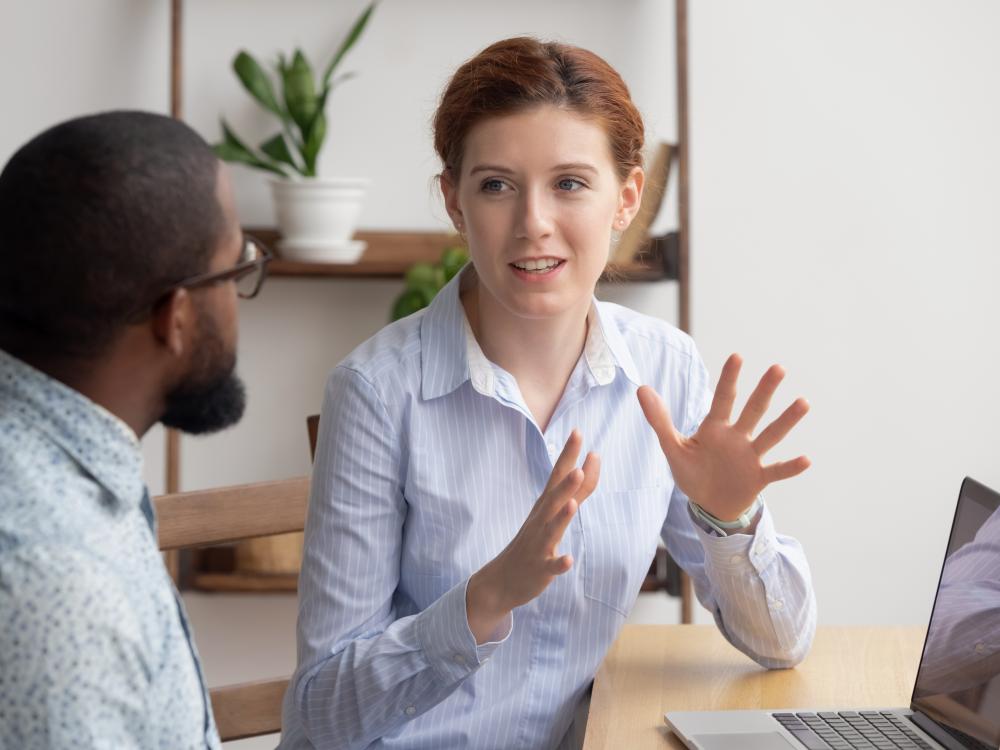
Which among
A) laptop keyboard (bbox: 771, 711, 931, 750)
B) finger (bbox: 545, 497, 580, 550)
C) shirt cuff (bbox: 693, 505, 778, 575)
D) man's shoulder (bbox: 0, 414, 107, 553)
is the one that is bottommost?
laptop keyboard (bbox: 771, 711, 931, 750)

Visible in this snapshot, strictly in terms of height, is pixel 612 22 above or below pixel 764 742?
above

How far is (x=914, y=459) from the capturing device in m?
2.63

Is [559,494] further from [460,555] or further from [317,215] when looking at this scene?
[317,215]

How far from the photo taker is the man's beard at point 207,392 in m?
0.95

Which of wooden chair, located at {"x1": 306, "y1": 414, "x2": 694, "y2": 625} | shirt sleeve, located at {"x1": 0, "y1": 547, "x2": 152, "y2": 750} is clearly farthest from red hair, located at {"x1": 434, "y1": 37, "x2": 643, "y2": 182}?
wooden chair, located at {"x1": 306, "y1": 414, "x2": 694, "y2": 625}

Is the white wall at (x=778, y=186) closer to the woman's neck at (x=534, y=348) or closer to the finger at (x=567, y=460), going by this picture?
the woman's neck at (x=534, y=348)

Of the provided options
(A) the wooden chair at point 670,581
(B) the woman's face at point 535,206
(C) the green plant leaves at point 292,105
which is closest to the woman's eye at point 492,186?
(B) the woman's face at point 535,206

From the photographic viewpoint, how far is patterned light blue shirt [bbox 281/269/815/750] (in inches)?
52.8

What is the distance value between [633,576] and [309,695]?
0.40m

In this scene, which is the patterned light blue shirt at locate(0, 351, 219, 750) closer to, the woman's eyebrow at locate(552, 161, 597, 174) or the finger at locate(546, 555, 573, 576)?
the finger at locate(546, 555, 573, 576)

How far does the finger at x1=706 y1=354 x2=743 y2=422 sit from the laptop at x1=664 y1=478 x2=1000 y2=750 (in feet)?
0.78

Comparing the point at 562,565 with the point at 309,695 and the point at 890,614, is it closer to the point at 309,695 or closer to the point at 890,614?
the point at 309,695

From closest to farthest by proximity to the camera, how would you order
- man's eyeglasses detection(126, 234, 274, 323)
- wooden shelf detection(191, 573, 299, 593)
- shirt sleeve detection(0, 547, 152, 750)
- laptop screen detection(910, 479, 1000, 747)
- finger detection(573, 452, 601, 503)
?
shirt sleeve detection(0, 547, 152, 750) < man's eyeglasses detection(126, 234, 274, 323) < laptop screen detection(910, 479, 1000, 747) < finger detection(573, 452, 601, 503) < wooden shelf detection(191, 573, 299, 593)

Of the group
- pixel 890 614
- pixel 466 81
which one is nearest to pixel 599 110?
pixel 466 81
